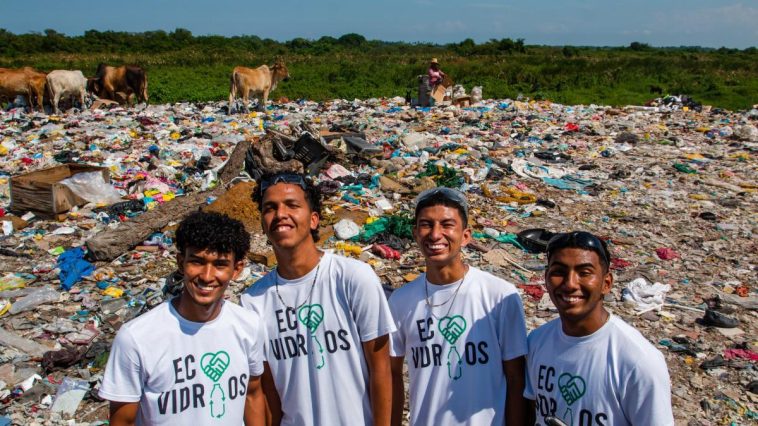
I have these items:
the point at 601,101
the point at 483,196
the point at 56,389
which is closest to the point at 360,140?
the point at 483,196

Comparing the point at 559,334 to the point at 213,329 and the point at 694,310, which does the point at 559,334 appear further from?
the point at 694,310

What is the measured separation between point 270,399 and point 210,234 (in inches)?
26.3

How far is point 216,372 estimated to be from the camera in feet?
6.16

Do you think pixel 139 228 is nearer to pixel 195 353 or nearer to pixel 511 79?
pixel 195 353

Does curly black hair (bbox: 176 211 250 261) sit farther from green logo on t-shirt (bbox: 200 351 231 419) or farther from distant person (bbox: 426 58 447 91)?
distant person (bbox: 426 58 447 91)

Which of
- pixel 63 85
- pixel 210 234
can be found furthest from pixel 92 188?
pixel 63 85

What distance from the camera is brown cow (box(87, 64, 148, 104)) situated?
16344mm

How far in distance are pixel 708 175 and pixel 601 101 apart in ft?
34.2

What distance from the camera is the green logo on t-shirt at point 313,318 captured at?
1.96 m

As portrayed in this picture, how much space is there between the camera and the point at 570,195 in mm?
8289

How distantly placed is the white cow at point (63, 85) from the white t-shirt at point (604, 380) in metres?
16.2

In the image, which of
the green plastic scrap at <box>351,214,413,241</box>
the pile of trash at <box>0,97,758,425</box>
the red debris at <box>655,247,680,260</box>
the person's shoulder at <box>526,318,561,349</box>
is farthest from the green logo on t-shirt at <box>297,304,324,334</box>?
the red debris at <box>655,247,680,260</box>

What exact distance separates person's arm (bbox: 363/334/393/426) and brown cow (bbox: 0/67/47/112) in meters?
16.3

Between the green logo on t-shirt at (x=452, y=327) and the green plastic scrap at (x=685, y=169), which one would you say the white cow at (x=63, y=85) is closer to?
the green plastic scrap at (x=685, y=169)
